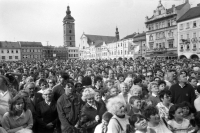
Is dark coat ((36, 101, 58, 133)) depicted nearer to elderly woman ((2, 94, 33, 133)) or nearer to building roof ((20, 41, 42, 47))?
elderly woman ((2, 94, 33, 133))

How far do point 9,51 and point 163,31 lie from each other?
7340cm

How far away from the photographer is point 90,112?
4230 millimetres

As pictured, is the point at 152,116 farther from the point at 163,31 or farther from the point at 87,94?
the point at 163,31

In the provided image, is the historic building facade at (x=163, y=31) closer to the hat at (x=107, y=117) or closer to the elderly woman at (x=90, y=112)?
the elderly woman at (x=90, y=112)

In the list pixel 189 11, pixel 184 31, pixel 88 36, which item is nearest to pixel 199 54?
pixel 184 31

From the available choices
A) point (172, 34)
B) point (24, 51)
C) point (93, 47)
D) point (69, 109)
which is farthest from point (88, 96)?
point (24, 51)

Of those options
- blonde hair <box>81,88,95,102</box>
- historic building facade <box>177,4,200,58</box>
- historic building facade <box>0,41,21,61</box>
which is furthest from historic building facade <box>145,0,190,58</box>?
historic building facade <box>0,41,21,61</box>

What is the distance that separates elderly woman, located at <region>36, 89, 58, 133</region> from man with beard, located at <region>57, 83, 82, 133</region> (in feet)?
1.54

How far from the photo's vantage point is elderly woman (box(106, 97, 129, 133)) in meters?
3.39

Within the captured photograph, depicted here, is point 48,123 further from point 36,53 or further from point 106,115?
point 36,53

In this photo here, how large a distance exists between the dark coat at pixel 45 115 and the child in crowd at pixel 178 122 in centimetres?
288

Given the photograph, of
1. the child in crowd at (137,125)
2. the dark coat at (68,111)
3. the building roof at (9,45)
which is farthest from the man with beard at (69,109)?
the building roof at (9,45)

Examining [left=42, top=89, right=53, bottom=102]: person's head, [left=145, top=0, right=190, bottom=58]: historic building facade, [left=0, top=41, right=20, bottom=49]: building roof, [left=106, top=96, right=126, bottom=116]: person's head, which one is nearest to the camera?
[left=106, top=96, right=126, bottom=116]: person's head

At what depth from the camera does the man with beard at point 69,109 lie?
443 centimetres
